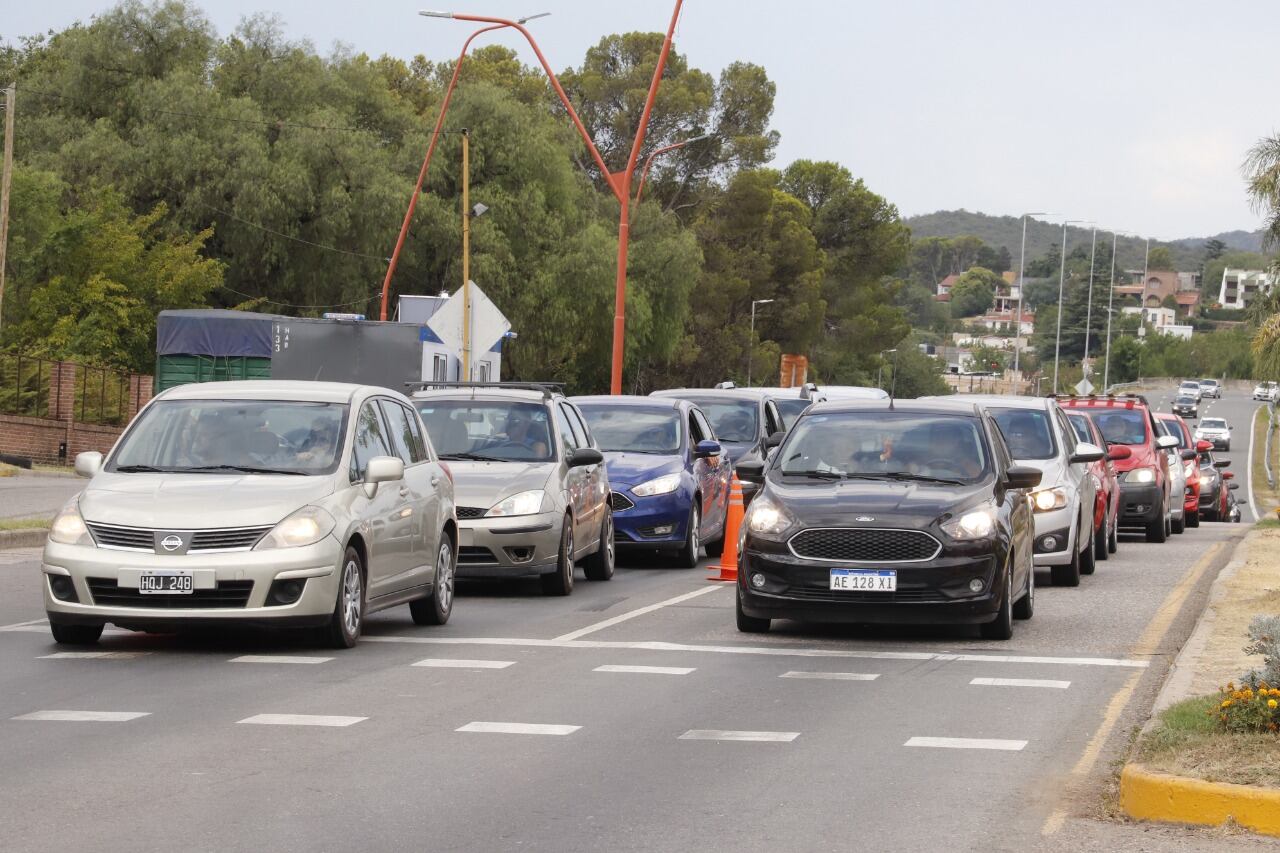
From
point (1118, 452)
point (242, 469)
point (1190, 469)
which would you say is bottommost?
point (1190, 469)

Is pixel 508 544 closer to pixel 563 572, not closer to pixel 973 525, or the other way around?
pixel 563 572

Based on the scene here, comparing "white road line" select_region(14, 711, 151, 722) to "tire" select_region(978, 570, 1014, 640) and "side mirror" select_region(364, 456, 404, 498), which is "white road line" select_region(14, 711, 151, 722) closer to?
"side mirror" select_region(364, 456, 404, 498)

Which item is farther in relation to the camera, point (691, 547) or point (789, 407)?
point (789, 407)

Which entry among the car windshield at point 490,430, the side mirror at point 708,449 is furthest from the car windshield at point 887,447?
the side mirror at point 708,449

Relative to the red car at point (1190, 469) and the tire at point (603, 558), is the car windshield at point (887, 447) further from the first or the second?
the red car at point (1190, 469)

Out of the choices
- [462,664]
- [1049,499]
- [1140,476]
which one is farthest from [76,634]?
[1140,476]

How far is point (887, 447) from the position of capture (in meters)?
14.3

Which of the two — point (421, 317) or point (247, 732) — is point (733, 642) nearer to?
point (247, 732)

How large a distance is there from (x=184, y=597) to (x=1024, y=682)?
4.95m

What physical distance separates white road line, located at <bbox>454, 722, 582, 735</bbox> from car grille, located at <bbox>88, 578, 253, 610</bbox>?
2603 mm

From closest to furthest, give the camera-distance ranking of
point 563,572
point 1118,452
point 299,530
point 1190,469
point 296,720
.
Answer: point 296,720 < point 299,530 < point 563,572 < point 1118,452 < point 1190,469

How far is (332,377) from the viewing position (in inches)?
1599

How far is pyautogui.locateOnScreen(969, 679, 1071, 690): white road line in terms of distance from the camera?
449 inches

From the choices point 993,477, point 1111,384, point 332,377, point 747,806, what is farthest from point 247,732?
point 1111,384
